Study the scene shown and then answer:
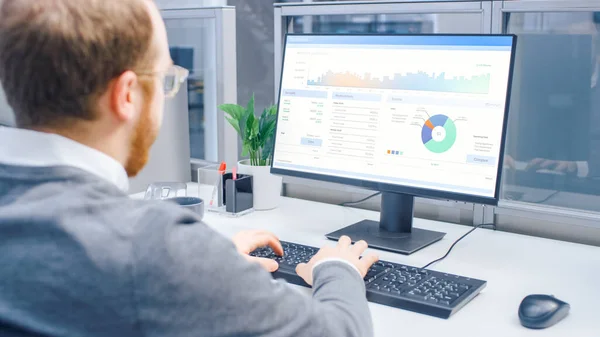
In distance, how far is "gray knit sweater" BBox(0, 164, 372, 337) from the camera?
624 mm

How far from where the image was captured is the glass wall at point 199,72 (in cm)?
189

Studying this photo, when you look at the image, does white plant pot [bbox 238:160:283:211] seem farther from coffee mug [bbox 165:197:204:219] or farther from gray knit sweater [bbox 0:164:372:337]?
gray knit sweater [bbox 0:164:372:337]

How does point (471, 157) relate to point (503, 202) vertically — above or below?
above

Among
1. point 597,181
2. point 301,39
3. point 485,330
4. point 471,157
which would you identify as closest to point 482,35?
point 471,157

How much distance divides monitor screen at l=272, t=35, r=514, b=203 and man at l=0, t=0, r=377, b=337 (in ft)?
1.97

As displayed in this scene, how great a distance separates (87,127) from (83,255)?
162 millimetres

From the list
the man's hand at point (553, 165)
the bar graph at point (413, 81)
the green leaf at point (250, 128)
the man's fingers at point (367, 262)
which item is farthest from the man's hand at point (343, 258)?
the man's hand at point (553, 165)

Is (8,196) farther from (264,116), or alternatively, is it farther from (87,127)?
(264,116)

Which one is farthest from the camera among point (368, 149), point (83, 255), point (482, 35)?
point (368, 149)


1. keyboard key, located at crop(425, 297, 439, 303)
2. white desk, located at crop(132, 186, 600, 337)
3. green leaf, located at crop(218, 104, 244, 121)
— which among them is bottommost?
white desk, located at crop(132, 186, 600, 337)

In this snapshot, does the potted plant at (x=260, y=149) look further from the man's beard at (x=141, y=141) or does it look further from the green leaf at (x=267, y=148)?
the man's beard at (x=141, y=141)

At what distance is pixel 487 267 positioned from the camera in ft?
3.99

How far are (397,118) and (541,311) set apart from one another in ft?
1.62

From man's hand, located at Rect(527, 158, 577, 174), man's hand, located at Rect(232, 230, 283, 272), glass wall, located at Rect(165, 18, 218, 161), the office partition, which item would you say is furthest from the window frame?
man's hand, located at Rect(527, 158, 577, 174)
